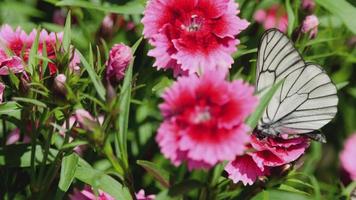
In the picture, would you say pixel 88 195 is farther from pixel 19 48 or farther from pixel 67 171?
pixel 19 48

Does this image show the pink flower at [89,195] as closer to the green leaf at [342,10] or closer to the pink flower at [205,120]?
the pink flower at [205,120]

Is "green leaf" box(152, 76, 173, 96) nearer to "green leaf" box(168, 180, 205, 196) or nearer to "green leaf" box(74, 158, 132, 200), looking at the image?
"green leaf" box(74, 158, 132, 200)

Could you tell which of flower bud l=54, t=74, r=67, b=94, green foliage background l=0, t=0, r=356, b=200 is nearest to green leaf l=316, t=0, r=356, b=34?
green foliage background l=0, t=0, r=356, b=200

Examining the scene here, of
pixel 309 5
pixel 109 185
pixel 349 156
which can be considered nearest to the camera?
pixel 109 185

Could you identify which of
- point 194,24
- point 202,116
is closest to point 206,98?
point 202,116

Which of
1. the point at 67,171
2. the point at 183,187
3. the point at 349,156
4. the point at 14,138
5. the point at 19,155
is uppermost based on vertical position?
the point at 183,187

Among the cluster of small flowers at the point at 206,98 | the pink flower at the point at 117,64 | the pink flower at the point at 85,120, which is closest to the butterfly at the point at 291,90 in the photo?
the cluster of small flowers at the point at 206,98
